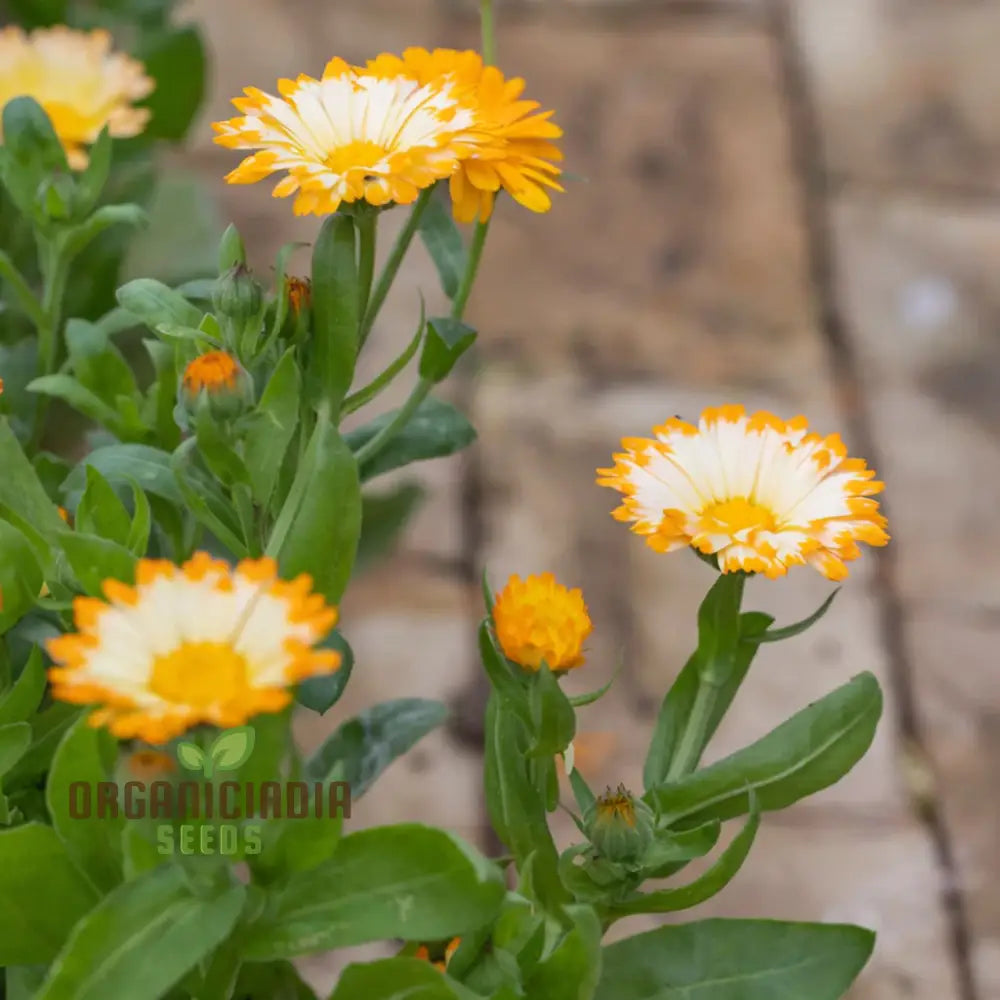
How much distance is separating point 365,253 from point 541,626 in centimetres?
15

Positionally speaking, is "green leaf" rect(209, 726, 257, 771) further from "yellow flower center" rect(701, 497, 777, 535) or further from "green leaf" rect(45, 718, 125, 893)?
"yellow flower center" rect(701, 497, 777, 535)

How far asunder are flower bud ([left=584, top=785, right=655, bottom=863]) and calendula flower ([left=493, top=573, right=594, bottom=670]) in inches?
1.9

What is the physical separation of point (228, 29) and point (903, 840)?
1.21 m

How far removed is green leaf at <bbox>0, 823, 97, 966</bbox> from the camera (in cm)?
41

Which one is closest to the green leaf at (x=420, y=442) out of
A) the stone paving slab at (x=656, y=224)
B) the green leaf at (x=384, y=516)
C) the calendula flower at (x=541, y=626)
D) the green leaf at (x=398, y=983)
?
the calendula flower at (x=541, y=626)

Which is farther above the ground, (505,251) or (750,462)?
(505,251)

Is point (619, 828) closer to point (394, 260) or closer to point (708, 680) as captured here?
point (708, 680)

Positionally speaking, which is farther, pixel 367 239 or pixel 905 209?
pixel 905 209

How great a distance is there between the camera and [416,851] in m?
0.40

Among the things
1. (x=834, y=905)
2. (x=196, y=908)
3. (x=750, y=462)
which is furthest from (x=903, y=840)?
(x=196, y=908)

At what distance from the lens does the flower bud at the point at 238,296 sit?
45 centimetres

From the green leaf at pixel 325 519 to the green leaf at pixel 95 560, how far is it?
5 cm

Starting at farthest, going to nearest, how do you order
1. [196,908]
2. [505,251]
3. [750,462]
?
1. [505,251]
2. [750,462]
3. [196,908]

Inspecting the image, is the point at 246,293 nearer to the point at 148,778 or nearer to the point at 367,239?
the point at 367,239
